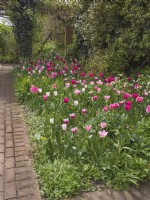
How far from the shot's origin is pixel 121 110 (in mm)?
3613

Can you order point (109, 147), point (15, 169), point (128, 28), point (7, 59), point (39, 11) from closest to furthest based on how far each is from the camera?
point (15, 169) < point (109, 147) < point (128, 28) < point (39, 11) < point (7, 59)

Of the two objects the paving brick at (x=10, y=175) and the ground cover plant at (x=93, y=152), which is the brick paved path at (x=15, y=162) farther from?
the ground cover plant at (x=93, y=152)

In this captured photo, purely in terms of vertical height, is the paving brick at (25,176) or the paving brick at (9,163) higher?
the paving brick at (9,163)

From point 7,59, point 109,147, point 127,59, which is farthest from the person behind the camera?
point 7,59

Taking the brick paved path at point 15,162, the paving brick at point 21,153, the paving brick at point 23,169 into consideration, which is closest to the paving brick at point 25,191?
the brick paved path at point 15,162

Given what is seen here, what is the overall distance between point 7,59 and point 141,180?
39.1 ft

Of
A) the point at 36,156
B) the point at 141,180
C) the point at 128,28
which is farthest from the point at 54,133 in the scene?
the point at 128,28

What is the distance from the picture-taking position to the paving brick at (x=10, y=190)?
2355 mm

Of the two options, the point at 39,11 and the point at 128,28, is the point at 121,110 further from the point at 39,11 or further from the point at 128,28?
the point at 39,11

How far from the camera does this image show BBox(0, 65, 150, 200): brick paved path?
2359 millimetres

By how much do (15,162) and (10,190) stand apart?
1.67 ft

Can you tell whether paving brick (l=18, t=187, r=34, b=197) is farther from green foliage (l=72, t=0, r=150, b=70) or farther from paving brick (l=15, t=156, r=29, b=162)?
green foliage (l=72, t=0, r=150, b=70)

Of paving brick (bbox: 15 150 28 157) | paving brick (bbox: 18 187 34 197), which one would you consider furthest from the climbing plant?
paving brick (bbox: 18 187 34 197)

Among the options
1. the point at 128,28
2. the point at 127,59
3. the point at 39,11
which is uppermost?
the point at 39,11
